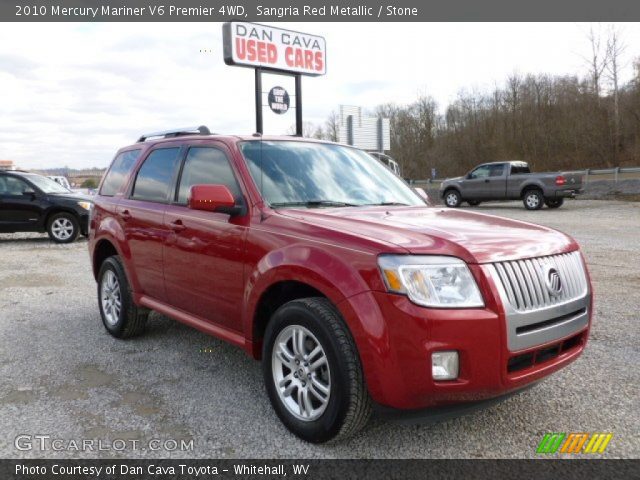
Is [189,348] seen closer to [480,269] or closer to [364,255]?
[364,255]

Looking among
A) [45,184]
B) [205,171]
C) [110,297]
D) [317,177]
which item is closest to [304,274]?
[317,177]

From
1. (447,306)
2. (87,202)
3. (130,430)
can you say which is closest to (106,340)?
(130,430)

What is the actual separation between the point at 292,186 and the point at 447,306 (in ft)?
5.14

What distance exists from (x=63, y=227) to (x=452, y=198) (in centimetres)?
1637

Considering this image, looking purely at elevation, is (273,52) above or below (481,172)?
above

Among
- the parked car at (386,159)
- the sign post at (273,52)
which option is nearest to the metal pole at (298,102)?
the sign post at (273,52)

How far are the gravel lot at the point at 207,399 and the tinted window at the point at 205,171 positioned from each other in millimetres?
1384

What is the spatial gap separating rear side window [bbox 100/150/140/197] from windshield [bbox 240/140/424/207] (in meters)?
1.81

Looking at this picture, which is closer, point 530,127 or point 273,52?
point 273,52

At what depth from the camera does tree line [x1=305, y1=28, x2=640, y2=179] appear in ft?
132

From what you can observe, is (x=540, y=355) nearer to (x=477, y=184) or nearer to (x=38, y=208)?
(x=38, y=208)

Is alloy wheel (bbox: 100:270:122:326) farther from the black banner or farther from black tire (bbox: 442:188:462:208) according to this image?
black tire (bbox: 442:188:462:208)

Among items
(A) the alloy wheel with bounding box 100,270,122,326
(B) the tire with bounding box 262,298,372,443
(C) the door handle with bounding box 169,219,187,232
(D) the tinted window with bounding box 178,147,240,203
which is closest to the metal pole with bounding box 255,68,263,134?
(A) the alloy wheel with bounding box 100,270,122,326

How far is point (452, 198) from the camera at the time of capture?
23750mm
